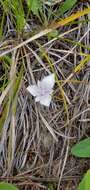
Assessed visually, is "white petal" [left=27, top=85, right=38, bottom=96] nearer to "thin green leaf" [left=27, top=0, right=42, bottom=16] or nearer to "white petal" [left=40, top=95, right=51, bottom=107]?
"white petal" [left=40, top=95, right=51, bottom=107]

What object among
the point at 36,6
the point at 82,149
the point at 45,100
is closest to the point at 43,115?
the point at 45,100

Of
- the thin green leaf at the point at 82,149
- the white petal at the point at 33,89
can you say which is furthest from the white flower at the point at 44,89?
the thin green leaf at the point at 82,149

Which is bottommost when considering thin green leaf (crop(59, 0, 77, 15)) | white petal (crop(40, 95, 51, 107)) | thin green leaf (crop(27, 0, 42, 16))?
white petal (crop(40, 95, 51, 107))

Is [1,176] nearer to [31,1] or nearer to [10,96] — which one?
[10,96]

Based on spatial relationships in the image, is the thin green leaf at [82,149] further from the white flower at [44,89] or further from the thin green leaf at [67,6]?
the thin green leaf at [67,6]

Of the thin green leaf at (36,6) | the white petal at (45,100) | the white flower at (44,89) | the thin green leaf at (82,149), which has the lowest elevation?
the thin green leaf at (82,149)

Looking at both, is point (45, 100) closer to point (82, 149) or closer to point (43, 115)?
point (43, 115)


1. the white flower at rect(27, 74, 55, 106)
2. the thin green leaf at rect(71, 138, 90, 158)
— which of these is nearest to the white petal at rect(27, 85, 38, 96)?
the white flower at rect(27, 74, 55, 106)
